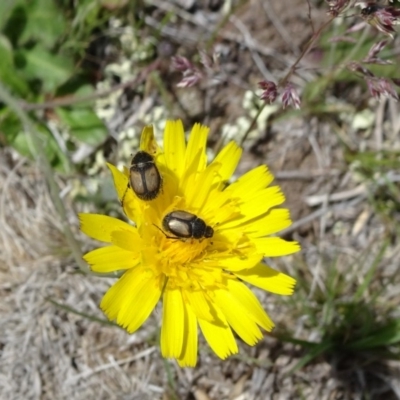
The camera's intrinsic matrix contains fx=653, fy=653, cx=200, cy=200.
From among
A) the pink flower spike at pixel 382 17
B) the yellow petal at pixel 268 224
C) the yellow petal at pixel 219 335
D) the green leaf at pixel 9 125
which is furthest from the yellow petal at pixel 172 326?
the green leaf at pixel 9 125

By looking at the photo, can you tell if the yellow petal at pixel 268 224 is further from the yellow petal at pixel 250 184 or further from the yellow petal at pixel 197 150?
the yellow petal at pixel 197 150

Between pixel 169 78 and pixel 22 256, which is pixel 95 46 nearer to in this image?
pixel 169 78

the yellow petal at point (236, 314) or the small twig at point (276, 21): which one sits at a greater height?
the small twig at point (276, 21)

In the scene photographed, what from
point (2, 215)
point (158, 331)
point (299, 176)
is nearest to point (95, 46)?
point (2, 215)

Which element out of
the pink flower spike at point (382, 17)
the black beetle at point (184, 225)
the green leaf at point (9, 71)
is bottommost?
the green leaf at point (9, 71)

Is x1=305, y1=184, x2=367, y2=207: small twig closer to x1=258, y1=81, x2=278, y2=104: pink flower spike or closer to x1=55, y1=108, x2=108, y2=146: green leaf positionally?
x1=55, y1=108, x2=108, y2=146: green leaf

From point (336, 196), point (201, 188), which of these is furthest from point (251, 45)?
point (201, 188)

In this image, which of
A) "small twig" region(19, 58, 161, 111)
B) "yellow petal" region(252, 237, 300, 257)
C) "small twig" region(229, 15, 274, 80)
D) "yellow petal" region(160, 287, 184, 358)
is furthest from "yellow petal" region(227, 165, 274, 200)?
"small twig" region(229, 15, 274, 80)

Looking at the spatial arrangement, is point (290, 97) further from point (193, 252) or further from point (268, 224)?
point (193, 252)
